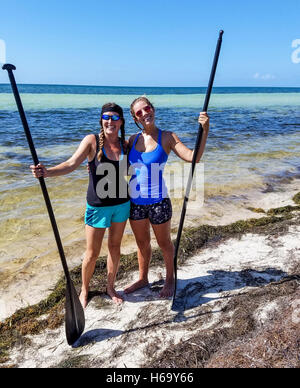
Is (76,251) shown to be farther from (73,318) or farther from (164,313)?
(164,313)

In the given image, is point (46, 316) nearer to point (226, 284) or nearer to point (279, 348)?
point (226, 284)

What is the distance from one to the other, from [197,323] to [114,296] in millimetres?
1168

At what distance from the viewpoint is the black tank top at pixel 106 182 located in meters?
3.66

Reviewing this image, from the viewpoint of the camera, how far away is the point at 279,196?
842cm

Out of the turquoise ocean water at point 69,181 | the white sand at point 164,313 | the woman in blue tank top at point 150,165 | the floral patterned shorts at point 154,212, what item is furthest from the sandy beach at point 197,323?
the turquoise ocean water at point 69,181

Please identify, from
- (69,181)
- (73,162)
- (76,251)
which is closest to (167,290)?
(73,162)

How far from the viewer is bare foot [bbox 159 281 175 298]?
421 cm

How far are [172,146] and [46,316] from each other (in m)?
2.63

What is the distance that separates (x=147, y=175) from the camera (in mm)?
3697

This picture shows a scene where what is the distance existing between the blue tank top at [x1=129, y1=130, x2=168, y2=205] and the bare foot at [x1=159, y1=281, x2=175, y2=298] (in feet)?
4.02

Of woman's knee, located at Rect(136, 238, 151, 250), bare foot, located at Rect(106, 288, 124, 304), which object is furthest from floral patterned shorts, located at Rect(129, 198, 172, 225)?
bare foot, located at Rect(106, 288, 124, 304)

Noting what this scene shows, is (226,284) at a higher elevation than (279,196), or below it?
higher

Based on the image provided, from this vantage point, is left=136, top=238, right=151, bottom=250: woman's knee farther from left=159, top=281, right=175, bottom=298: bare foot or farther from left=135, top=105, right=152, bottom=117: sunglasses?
left=135, top=105, right=152, bottom=117: sunglasses
